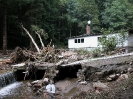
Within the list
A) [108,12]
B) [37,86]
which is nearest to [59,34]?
[108,12]

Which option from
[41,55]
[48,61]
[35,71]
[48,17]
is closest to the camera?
[35,71]

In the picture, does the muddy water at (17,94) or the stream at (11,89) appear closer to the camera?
the muddy water at (17,94)

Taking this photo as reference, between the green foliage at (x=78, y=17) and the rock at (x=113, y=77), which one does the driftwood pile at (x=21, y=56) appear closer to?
the rock at (x=113, y=77)

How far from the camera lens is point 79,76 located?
1285cm

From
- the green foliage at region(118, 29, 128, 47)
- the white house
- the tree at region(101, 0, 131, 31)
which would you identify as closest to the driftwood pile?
the green foliage at region(118, 29, 128, 47)

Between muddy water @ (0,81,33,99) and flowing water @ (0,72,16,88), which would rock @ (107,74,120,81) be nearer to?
muddy water @ (0,81,33,99)

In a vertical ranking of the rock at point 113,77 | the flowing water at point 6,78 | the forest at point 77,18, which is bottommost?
the flowing water at point 6,78

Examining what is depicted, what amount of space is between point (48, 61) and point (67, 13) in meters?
34.8

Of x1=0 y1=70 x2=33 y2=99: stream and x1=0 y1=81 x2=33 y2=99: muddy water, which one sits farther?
x1=0 y1=70 x2=33 y2=99: stream

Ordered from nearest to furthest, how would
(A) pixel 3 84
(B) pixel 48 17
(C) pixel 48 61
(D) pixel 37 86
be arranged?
(D) pixel 37 86 → (A) pixel 3 84 → (C) pixel 48 61 → (B) pixel 48 17

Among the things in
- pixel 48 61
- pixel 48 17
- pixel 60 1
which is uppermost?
pixel 60 1

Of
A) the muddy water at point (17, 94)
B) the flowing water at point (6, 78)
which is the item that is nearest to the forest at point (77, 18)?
the flowing water at point (6, 78)

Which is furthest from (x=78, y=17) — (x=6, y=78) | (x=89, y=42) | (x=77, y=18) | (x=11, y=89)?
(x=11, y=89)

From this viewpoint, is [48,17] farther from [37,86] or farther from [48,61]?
[37,86]
